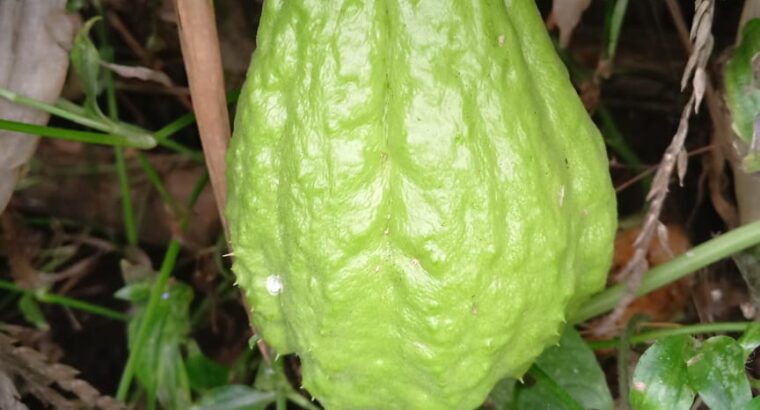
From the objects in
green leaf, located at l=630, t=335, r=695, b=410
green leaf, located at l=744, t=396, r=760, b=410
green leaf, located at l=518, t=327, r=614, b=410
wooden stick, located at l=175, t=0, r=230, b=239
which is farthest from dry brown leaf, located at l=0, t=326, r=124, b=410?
green leaf, located at l=744, t=396, r=760, b=410

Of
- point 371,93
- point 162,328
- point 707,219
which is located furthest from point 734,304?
point 162,328

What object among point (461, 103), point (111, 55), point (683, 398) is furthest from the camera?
point (111, 55)

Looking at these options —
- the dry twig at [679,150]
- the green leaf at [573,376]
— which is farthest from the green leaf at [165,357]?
the dry twig at [679,150]

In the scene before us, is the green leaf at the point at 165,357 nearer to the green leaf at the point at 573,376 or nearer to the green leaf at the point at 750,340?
the green leaf at the point at 573,376

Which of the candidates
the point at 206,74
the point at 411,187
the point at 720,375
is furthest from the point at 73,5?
the point at 720,375

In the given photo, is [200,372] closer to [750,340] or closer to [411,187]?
[411,187]

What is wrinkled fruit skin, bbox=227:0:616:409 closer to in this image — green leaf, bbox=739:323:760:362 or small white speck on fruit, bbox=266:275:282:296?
small white speck on fruit, bbox=266:275:282:296

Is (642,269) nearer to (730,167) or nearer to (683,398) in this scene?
(683,398)
